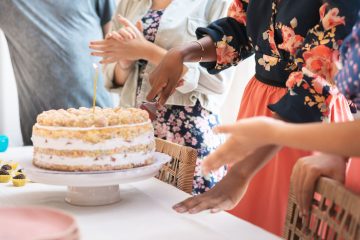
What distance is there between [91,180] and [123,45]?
92 cm

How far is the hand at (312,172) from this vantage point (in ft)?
3.17

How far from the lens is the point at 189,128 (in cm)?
210

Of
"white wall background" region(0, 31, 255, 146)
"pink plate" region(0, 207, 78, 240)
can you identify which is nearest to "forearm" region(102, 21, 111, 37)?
"white wall background" region(0, 31, 255, 146)

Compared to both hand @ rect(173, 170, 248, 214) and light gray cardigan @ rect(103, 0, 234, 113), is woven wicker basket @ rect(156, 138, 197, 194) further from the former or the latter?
light gray cardigan @ rect(103, 0, 234, 113)

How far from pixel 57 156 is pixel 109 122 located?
0.46 ft

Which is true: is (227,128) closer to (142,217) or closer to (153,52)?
(142,217)

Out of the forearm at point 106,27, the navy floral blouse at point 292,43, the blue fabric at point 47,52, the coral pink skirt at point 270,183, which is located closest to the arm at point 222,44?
the navy floral blouse at point 292,43

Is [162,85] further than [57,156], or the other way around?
[162,85]

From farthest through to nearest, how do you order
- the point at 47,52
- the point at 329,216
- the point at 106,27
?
the point at 106,27 → the point at 47,52 → the point at 329,216

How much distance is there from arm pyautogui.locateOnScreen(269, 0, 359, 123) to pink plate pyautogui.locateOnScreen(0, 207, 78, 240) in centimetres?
60

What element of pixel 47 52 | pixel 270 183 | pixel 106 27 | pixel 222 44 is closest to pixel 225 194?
pixel 270 183

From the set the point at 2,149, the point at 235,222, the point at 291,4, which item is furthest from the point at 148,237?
the point at 2,149

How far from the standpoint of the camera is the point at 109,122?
47.9 inches

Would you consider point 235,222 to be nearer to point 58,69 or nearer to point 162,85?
point 162,85
